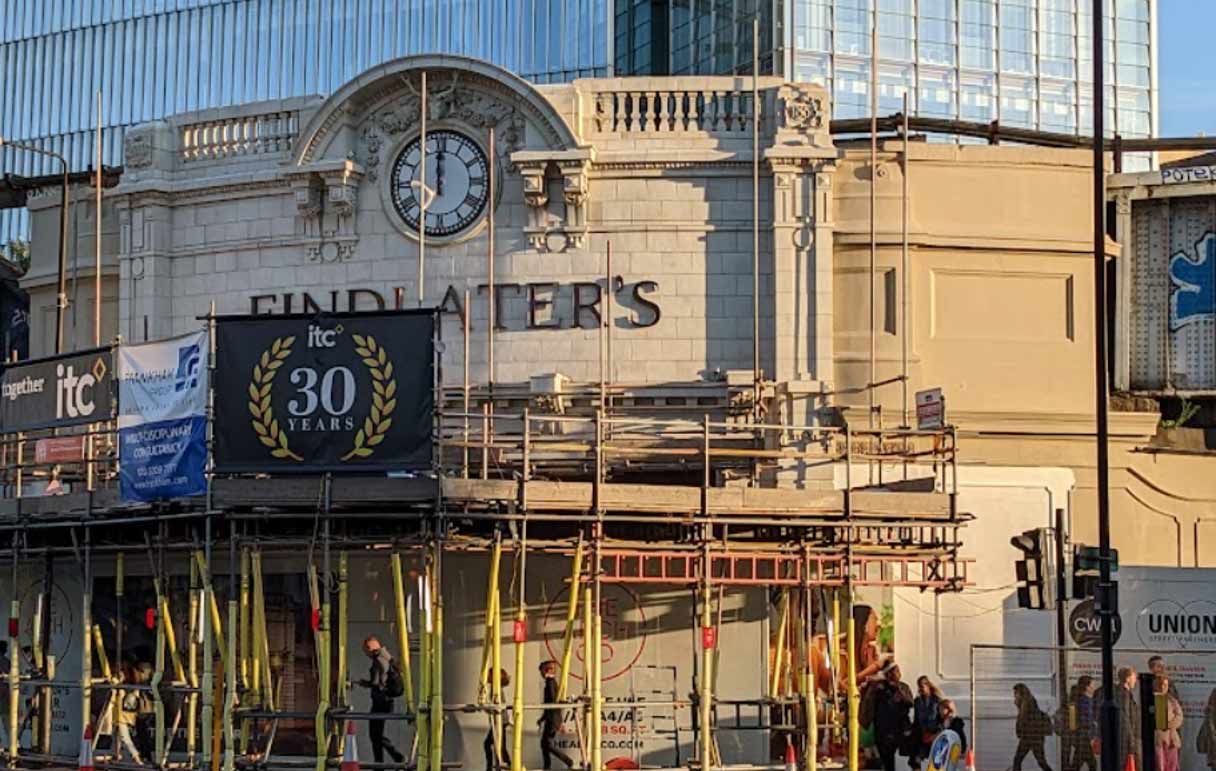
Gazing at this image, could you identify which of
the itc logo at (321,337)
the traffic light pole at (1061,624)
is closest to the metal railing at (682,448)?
the traffic light pole at (1061,624)

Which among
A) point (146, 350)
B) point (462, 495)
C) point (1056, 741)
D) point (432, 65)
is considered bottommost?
point (1056, 741)

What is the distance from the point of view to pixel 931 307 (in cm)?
3662

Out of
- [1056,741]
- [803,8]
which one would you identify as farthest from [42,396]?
[803,8]

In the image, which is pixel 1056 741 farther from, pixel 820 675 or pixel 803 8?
pixel 803 8

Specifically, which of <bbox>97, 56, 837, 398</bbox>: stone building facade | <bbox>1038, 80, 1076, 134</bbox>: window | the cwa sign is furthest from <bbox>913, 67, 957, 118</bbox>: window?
the cwa sign

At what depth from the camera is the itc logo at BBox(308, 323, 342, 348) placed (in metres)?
26.2

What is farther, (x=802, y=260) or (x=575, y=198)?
(x=575, y=198)

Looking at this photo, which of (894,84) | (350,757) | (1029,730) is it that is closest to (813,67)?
(894,84)

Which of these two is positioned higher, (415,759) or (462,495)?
(462,495)

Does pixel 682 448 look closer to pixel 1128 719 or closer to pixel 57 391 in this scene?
pixel 1128 719

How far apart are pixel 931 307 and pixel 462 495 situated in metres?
12.8

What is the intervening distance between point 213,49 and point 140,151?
5496 cm

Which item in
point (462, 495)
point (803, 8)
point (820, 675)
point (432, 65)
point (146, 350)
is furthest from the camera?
point (803, 8)

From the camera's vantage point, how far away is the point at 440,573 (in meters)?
27.6
